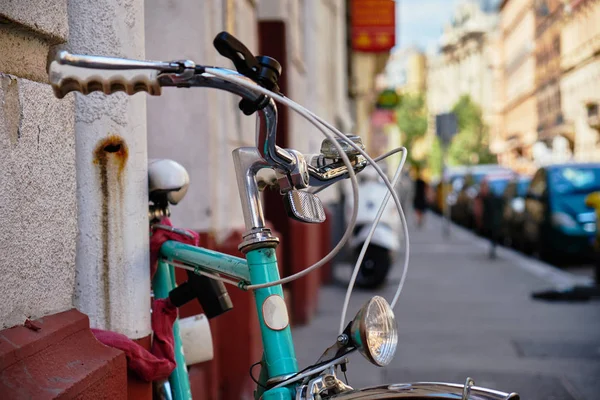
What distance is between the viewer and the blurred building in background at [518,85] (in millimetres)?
73625

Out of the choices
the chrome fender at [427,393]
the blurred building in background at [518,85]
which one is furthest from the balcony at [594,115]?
the chrome fender at [427,393]

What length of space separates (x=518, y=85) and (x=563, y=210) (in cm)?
7019

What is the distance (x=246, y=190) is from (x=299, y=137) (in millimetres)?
6883

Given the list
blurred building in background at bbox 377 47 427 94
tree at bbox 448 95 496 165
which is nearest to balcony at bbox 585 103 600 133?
A: tree at bbox 448 95 496 165

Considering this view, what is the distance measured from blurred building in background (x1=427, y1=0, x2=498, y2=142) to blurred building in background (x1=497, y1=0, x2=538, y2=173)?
686cm

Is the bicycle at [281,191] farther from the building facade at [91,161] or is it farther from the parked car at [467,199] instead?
the parked car at [467,199]

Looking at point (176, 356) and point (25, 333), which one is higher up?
point (25, 333)

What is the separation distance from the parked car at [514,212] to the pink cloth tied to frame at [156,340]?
49.3 ft

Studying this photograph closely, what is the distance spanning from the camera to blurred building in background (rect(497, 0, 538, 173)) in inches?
2899

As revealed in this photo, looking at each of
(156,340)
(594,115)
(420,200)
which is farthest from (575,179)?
(594,115)

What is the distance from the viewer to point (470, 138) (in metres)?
90.7

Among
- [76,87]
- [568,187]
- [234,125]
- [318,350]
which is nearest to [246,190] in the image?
[76,87]

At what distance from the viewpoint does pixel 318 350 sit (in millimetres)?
7055

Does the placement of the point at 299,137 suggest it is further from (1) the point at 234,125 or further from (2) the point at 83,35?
(2) the point at 83,35
